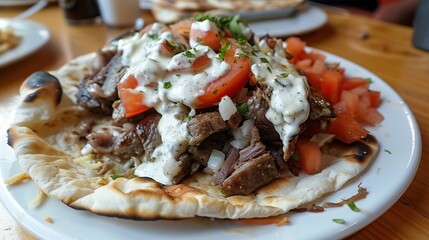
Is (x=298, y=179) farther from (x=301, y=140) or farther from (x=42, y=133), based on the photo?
(x=42, y=133)

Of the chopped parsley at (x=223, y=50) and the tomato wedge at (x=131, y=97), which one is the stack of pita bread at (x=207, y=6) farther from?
the tomato wedge at (x=131, y=97)

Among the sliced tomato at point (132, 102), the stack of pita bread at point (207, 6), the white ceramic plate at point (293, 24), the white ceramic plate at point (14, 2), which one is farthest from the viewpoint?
the white ceramic plate at point (14, 2)

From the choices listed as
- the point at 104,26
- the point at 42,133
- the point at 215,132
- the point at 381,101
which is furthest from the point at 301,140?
the point at 104,26

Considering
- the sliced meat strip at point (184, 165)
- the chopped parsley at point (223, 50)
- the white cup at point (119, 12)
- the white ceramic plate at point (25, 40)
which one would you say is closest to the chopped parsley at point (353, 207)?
the sliced meat strip at point (184, 165)

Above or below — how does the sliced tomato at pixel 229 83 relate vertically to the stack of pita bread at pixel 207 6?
above

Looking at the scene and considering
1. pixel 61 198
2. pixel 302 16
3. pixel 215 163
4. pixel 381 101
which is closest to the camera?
pixel 61 198

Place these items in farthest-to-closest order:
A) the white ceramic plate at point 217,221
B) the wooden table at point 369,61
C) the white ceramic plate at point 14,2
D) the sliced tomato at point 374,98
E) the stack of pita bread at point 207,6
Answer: the white ceramic plate at point 14,2, the stack of pita bread at point 207,6, the sliced tomato at point 374,98, the wooden table at point 369,61, the white ceramic plate at point 217,221
